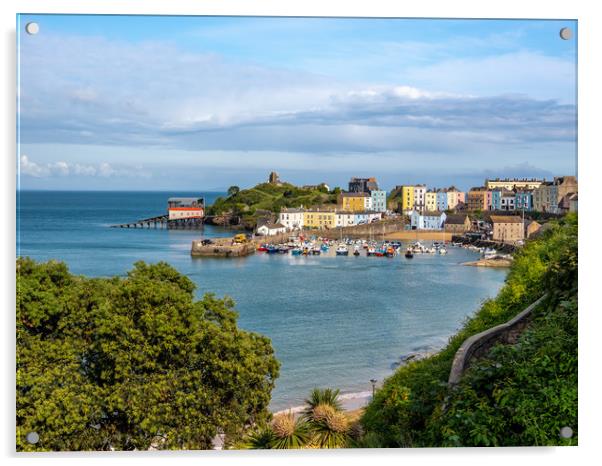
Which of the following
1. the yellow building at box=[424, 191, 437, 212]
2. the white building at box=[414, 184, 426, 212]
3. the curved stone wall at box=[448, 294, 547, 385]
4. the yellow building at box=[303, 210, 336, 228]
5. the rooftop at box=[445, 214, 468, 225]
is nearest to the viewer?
the curved stone wall at box=[448, 294, 547, 385]

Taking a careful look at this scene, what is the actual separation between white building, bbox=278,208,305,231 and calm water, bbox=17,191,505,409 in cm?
29

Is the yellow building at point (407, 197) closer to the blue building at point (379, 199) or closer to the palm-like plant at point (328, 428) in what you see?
the blue building at point (379, 199)

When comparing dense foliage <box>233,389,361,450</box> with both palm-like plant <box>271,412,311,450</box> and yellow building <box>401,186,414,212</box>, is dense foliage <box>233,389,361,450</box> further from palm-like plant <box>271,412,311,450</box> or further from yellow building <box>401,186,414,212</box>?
yellow building <box>401,186,414,212</box>

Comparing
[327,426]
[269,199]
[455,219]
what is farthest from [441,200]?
[327,426]

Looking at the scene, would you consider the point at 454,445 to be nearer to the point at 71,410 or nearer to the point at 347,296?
the point at 71,410

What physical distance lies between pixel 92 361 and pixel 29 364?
13.3 inches

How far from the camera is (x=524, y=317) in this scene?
3822 mm

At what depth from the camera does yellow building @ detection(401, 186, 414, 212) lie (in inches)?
184

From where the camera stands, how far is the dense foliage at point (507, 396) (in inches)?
125

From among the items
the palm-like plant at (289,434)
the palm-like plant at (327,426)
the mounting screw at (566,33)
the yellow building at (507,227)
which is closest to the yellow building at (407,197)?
the yellow building at (507,227)

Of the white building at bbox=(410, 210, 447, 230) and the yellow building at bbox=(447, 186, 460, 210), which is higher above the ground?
the yellow building at bbox=(447, 186, 460, 210)

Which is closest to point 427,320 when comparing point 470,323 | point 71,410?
point 470,323

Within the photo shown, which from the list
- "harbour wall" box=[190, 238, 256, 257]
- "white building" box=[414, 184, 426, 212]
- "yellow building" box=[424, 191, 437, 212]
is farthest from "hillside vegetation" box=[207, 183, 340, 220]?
"yellow building" box=[424, 191, 437, 212]

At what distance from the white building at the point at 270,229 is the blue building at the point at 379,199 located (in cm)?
94
